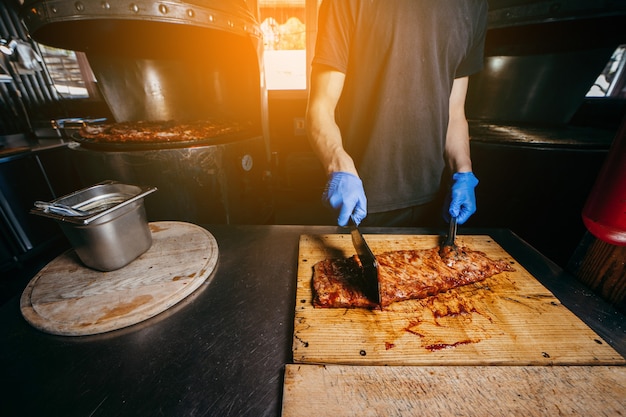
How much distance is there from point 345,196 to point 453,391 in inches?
36.0

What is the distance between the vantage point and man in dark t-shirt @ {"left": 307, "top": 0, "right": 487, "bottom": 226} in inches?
64.9

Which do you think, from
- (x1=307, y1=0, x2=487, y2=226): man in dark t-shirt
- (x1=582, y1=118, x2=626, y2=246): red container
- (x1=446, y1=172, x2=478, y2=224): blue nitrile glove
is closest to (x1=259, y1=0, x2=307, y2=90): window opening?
(x1=307, y1=0, x2=487, y2=226): man in dark t-shirt

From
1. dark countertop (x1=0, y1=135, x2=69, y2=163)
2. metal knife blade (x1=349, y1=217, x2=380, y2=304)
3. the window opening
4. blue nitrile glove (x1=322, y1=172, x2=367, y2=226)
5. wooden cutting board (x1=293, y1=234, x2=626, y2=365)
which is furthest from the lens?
the window opening

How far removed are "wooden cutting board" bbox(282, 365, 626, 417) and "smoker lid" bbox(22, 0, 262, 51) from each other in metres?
2.43

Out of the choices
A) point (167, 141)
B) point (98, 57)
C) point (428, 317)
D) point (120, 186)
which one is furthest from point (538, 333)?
point (98, 57)

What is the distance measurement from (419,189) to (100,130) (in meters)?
3.07

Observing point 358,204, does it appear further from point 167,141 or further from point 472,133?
point 472,133

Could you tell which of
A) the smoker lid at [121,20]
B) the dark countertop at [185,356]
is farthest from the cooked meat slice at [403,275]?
the smoker lid at [121,20]

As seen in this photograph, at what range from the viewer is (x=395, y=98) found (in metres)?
1.78

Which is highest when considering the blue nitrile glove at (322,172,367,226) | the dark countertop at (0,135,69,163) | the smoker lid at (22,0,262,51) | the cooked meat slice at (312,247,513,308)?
the smoker lid at (22,0,262,51)

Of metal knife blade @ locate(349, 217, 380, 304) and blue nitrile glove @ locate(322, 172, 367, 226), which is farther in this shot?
blue nitrile glove @ locate(322, 172, 367, 226)

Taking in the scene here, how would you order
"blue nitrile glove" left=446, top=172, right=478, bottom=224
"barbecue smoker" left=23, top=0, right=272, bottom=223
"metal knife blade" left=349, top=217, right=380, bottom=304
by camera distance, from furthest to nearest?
"barbecue smoker" left=23, top=0, right=272, bottom=223 < "blue nitrile glove" left=446, top=172, right=478, bottom=224 < "metal knife blade" left=349, top=217, right=380, bottom=304

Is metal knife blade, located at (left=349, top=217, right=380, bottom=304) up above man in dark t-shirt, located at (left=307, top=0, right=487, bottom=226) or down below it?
below

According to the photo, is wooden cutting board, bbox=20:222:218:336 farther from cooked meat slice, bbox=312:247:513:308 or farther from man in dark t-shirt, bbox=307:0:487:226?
man in dark t-shirt, bbox=307:0:487:226
